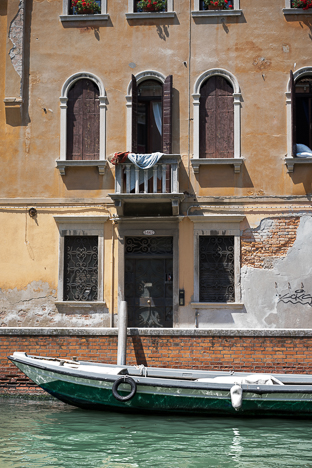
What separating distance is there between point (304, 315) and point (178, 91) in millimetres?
5953

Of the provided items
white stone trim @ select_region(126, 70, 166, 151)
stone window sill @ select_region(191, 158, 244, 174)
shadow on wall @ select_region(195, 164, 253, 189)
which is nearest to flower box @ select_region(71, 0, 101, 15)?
white stone trim @ select_region(126, 70, 166, 151)

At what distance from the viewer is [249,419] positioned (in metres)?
9.05

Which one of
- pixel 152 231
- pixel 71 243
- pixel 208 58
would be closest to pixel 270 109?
pixel 208 58

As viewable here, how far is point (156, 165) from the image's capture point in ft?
41.8

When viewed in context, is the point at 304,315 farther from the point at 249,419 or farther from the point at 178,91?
the point at 178,91

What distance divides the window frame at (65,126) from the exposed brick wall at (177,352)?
452cm

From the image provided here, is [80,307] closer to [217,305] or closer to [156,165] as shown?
[217,305]

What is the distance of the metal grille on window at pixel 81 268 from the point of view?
43.7 ft

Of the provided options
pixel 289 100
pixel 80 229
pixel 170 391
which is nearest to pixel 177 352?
pixel 170 391

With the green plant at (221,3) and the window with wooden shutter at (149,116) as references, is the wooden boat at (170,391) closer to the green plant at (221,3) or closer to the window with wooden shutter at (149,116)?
the window with wooden shutter at (149,116)

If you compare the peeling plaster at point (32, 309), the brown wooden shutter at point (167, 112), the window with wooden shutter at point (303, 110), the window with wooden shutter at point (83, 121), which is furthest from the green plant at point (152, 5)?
the peeling plaster at point (32, 309)

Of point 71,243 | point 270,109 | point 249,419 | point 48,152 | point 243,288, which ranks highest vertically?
point 270,109

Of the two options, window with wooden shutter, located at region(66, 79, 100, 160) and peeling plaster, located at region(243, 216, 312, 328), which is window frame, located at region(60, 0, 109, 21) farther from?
peeling plaster, located at region(243, 216, 312, 328)

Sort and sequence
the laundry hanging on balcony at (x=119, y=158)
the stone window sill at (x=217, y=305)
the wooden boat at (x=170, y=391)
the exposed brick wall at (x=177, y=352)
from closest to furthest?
1. the wooden boat at (x=170, y=391)
2. the exposed brick wall at (x=177, y=352)
3. the laundry hanging on balcony at (x=119, y=158)
4. the stone window sill at (x=217, y=305)
